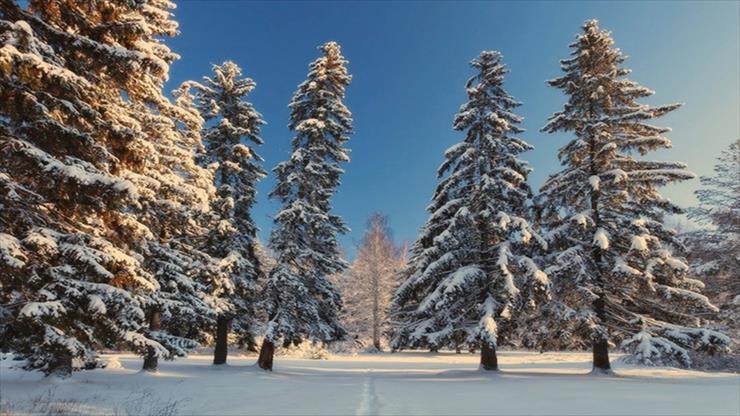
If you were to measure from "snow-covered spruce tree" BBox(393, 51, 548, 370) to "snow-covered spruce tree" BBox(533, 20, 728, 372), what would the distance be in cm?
131

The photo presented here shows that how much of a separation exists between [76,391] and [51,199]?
5195mm

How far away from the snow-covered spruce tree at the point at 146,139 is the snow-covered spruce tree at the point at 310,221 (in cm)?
345

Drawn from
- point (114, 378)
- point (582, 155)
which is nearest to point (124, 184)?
point (114, 378)

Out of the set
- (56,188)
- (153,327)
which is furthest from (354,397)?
(153,327)

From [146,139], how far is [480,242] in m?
14.2

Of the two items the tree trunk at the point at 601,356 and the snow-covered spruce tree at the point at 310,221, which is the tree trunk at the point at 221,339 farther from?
the tree trunk at the point at 601,356

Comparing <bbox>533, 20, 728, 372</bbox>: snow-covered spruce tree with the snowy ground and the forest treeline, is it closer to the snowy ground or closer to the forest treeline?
the forest treeline

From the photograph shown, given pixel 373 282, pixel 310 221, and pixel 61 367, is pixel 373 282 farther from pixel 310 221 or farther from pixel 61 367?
pixel 61 367

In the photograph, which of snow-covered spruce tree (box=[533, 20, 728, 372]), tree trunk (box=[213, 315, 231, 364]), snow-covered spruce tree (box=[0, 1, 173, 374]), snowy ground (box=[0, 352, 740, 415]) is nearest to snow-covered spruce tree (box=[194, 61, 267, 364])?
tree trunk (box=[213, 315, 231, 364])

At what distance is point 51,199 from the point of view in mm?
8219

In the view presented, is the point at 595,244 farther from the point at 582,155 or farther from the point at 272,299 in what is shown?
the point at 272,299

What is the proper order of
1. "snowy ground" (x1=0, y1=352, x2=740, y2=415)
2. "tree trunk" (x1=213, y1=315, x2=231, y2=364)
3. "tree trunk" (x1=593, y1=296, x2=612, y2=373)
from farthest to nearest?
"tree trunk" (x1=213, y1=315, x2=231, y2=364) → "tree trunk" (x1=593, y1=296, x2=612, y2=373) → "snowy ground" (x1=0, y1=352, x2=740, y2=415)

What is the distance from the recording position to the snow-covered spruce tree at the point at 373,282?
45906 mm

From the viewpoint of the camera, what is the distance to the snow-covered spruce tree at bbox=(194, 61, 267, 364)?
67.4 ft
